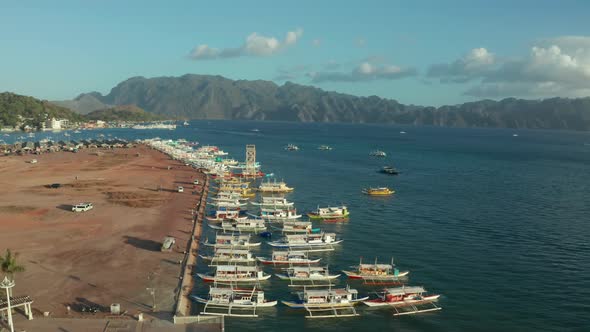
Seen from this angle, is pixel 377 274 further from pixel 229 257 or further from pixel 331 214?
pixel 331 214

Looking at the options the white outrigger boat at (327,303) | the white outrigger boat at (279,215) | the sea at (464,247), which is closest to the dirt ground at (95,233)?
the sea at (464,247)

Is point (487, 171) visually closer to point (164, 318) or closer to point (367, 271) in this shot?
point (367, 271)

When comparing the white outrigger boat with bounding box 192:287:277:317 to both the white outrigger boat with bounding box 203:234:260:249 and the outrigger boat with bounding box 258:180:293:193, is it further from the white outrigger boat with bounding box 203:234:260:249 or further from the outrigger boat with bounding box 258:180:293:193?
the outrigger boat with bounding box 258:180:293:193

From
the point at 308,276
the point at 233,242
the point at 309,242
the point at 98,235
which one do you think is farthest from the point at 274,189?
the point at 308,276

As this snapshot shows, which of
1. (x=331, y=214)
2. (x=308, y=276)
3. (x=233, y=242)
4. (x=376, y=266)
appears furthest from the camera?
(x=331, y=214)

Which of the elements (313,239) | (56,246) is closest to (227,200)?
(313,239)

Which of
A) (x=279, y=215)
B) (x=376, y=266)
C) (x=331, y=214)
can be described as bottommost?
(x=376, y=266)
